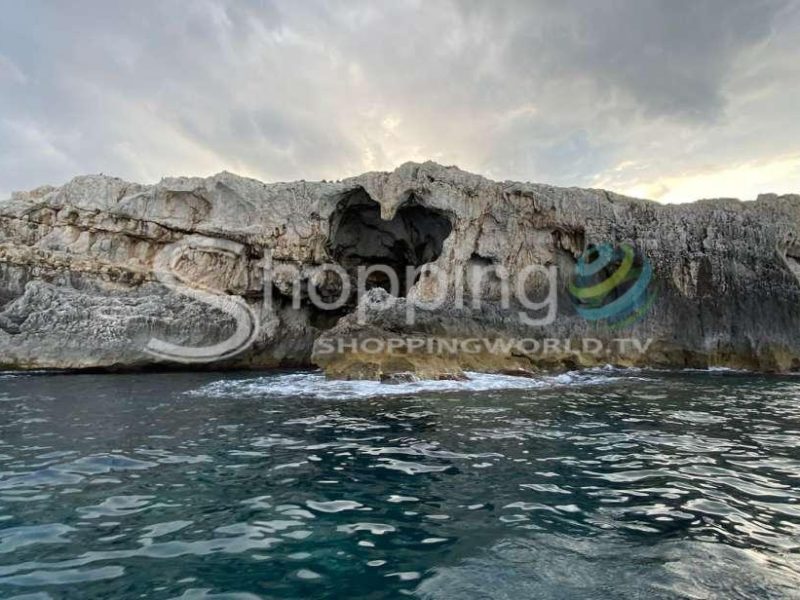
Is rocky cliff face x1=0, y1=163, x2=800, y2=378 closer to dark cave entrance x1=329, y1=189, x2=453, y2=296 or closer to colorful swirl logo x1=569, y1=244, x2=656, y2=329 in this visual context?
colorful swirl logo x1=569, y1=244, x2=656, y2=329

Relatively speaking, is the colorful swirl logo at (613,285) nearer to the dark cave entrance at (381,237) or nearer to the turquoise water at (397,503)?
the dark cave entrance at (381,237)

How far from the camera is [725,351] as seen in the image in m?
25.1

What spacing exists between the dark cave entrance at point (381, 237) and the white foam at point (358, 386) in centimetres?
1062

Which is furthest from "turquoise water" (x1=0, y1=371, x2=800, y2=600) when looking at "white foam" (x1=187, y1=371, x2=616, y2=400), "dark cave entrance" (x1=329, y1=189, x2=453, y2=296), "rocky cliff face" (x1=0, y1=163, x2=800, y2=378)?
"dark cave entrance" (x1=329, y1=189, x2=453, y2=296)

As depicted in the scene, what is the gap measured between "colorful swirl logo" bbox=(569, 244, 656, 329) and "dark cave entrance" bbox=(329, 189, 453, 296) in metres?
7.35

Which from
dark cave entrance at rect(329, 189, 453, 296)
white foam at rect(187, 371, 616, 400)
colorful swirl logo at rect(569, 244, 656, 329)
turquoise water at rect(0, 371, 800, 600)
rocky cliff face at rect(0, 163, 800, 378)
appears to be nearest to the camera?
turquoise water at rect(0, 371, 800, 600)

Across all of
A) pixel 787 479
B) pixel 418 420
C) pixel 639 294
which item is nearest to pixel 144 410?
pixel 418 420

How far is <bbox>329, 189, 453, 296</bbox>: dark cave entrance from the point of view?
28.3 meters

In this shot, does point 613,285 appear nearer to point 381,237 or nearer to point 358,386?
point 381,237

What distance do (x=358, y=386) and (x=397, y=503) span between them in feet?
37.1

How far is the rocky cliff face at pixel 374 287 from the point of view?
2347cm

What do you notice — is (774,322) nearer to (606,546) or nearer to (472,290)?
(472,290)

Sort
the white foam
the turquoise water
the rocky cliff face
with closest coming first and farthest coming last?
the turquoise water
the white foam
the rocky cliff face

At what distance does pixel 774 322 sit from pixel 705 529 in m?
25.2
